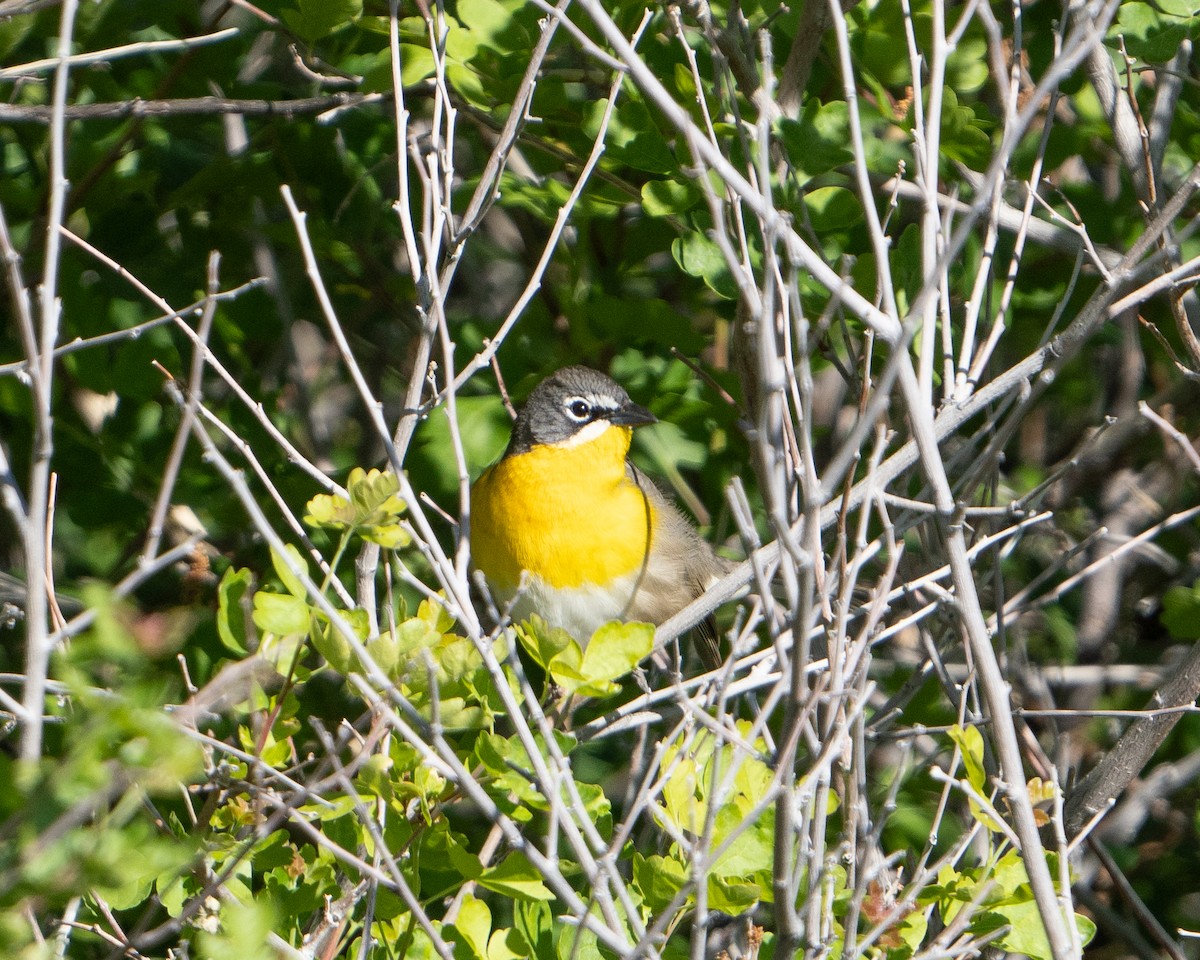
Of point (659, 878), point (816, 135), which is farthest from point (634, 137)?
point (659, 878)

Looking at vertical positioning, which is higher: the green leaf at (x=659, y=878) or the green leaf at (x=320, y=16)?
the green leaf at (x=320, y=16)

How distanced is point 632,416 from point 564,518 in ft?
A: 1.49

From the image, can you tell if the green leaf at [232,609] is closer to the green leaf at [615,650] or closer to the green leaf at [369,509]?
the green leaf at [369,509]

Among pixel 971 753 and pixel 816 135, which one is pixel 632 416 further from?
pixel 971 753

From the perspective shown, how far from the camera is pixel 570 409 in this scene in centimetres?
491

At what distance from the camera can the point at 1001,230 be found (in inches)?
175

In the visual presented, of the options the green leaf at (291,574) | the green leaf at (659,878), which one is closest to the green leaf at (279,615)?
the green leaf at (291,574)

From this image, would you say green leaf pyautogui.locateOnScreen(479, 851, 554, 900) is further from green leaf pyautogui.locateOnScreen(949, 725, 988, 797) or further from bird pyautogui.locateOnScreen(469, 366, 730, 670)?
bird pyautogui.locateOnScreen(469, 366, 730, 670)

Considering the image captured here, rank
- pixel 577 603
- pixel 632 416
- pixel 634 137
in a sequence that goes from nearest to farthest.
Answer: pixel 634 137 → pixel 632 416 → pixel 577 603

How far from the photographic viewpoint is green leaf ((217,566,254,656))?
9.48 feet

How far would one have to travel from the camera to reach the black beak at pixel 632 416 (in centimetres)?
464

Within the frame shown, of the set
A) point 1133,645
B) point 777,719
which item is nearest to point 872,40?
point 777,719

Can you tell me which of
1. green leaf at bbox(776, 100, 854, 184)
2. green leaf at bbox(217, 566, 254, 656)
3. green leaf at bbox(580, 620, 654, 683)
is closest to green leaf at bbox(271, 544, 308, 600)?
green leaf at bbox(217, 566, 254, 656)

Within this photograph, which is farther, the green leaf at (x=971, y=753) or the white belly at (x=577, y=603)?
the white belly at (x=577, y=603)
